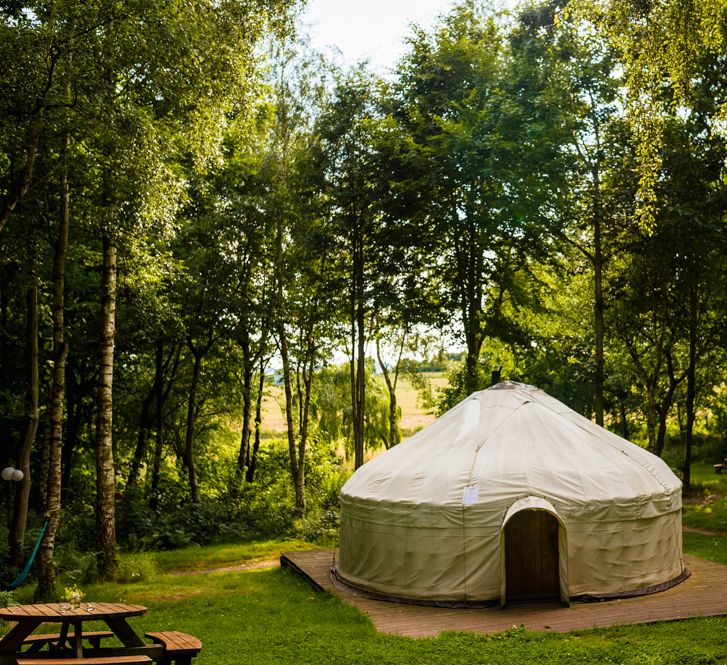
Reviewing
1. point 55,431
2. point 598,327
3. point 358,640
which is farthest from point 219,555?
point 598,327

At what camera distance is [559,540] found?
9242 mm

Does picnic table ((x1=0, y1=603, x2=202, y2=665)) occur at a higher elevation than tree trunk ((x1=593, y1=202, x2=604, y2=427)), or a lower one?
lower

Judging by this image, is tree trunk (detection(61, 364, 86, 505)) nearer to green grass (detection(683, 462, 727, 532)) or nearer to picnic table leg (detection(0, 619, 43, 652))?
picnic table leg (detection(0, 619, 43, 652))

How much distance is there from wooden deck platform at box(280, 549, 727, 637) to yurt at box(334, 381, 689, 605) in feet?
0.76

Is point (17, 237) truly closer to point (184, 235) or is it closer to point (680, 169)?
point (184, 235)

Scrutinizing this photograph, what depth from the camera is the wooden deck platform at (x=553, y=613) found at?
8.27 metres

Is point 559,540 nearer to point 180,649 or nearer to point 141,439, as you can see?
point 180,649

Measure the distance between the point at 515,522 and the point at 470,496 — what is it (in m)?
0.72

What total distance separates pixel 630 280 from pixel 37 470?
14.4 meters

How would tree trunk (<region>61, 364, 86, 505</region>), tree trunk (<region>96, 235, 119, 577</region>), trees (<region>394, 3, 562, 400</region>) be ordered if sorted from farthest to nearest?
tree trunk (<region>61, 364, 86, 505</region>) → trees (<region>394, 3, 562, 400</region>) → tree trunk (<region>96, 235, 119, 577</region>)

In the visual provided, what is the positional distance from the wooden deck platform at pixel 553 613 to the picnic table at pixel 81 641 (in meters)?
3.06

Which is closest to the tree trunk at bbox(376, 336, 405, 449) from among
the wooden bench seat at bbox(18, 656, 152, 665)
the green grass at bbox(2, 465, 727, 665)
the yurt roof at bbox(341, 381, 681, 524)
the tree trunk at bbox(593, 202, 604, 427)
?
the tree trunk at bbox(593, 202, 604, 427)

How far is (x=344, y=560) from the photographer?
10883 mm

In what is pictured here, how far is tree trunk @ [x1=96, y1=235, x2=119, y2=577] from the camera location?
11445 mm
